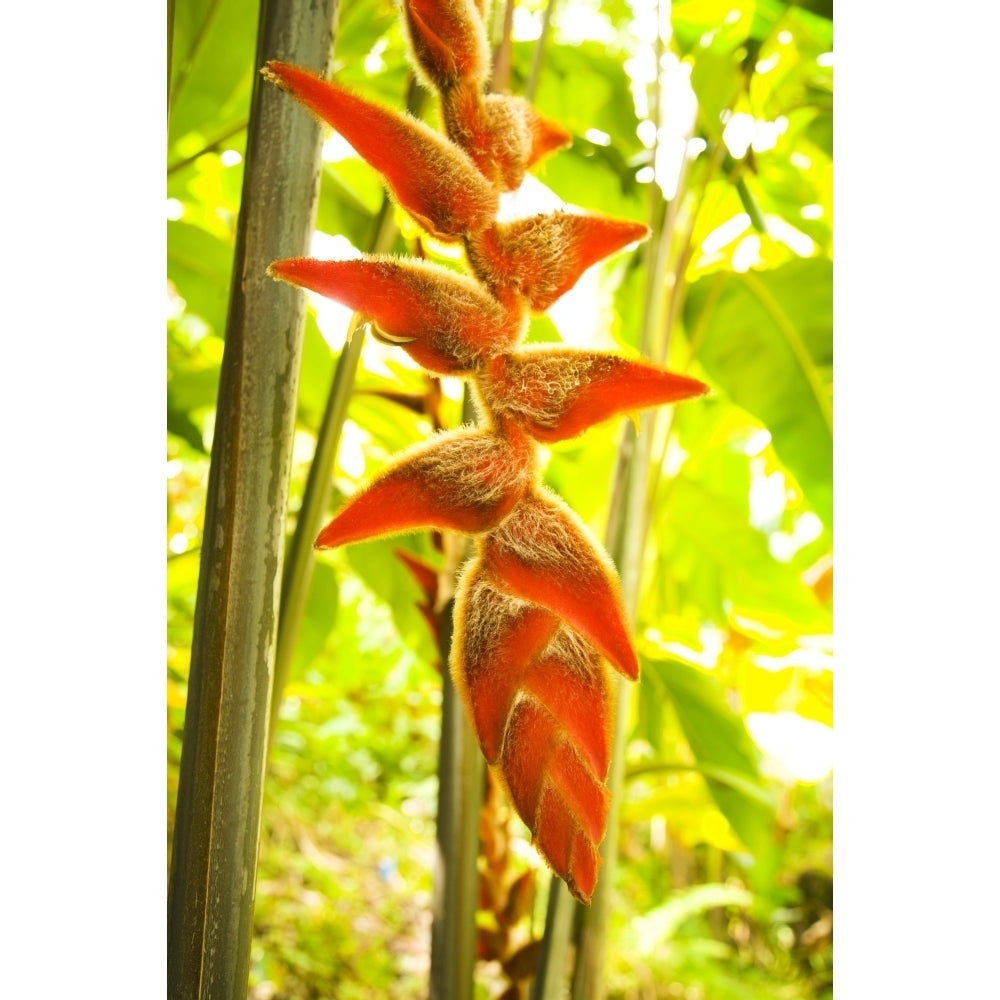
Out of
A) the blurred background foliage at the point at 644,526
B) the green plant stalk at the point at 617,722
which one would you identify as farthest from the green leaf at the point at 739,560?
the green plant stalk at the point at 617,722

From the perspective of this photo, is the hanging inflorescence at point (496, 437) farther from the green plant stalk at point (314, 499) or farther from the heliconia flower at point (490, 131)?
the green plant stalk at point (314, 499)

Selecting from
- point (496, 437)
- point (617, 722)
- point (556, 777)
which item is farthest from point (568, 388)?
point (617, 722)

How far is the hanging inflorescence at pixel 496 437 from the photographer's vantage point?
288 millimetres

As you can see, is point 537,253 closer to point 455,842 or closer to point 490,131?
point 490,131

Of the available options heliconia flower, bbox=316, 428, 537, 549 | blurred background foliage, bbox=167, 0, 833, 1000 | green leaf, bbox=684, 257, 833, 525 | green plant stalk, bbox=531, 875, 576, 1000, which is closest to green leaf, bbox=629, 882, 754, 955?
blurred background foliage, bbox=167, 0, 833, 1000

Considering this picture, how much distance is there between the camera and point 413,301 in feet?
0.96

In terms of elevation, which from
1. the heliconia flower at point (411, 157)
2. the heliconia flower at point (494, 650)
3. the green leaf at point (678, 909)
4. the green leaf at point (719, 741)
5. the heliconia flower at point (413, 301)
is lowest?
the green leaf at point (678, 909)

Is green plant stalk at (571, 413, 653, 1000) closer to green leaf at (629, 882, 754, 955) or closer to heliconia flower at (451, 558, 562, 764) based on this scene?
green leaf at (629, 882, 754, 955)

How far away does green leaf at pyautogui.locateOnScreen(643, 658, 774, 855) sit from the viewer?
573mm

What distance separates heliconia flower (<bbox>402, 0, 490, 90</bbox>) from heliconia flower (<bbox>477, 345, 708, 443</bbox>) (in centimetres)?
10

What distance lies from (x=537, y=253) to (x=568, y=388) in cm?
5
